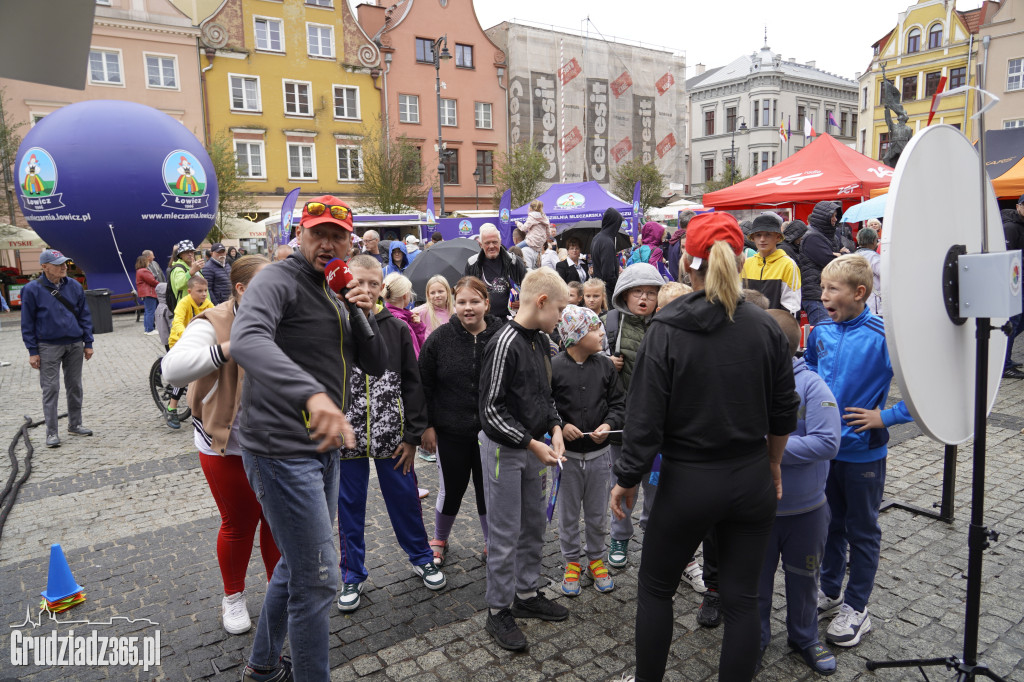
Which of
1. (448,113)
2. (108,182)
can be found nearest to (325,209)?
(108,182)

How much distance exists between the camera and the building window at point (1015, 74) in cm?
3903

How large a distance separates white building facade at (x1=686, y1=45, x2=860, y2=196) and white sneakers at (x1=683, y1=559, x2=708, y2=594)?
55.1m

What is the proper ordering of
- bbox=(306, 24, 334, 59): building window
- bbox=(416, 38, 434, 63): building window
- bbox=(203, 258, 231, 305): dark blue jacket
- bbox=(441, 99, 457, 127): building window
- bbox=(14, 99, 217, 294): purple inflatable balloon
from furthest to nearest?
bbox=(441, 99, 457, 127): building window
bbox=(416, 38, 434, 63): building window
bbox=(306, 24, 334, 59): building window
bbox=(14, 99, 217, 294): purple inflatable balloon
bbox=(203, 258, 231, 305): dark blue jacket

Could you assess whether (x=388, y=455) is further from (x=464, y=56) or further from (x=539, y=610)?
(x=464, y=56)

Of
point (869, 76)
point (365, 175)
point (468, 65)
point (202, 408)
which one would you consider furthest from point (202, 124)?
point (869, 76)

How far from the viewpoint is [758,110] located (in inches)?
2260

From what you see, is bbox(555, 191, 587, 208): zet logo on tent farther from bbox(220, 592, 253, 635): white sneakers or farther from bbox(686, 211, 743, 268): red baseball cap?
bbox(686, 211, 743, 268): red baseball cap

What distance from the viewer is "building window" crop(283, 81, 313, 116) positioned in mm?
34000

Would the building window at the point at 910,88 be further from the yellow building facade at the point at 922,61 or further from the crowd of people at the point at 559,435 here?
the crowd of people at the point at 559,435

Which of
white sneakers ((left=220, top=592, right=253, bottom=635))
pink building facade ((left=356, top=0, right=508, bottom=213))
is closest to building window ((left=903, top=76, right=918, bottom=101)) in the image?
pink building facade ((left=356, top=0, right=508, bottom=213))

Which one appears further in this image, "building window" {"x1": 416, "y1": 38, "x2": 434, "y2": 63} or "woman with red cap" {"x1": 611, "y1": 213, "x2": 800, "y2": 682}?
"building window" {"x1": 416, "y1": 38, "x2": 434, "y2": 63}

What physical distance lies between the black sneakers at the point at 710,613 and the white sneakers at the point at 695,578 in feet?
0.85

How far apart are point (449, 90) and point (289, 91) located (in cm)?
924

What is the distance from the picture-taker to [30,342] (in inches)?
290
